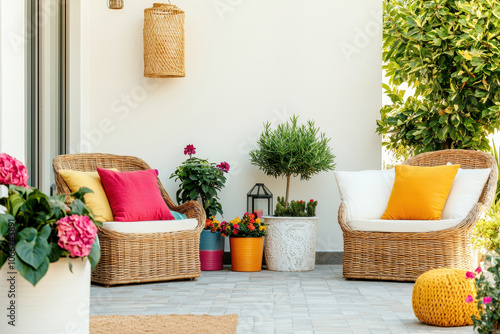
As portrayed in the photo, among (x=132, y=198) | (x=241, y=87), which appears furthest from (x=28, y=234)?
(x=241, y=87)

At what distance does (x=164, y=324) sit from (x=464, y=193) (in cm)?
254

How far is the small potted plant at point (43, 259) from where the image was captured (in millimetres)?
2137

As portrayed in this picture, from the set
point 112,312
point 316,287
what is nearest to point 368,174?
point 316,287

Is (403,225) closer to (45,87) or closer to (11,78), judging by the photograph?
(11,78)

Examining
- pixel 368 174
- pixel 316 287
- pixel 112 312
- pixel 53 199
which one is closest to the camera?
pixel 53 199

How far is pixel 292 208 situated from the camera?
5191mm

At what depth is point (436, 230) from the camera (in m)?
4.48

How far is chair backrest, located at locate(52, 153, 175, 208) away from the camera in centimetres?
493

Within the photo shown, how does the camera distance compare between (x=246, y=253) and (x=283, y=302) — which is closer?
(x=283, y=302)

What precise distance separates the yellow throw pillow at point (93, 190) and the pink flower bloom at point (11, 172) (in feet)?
7.26

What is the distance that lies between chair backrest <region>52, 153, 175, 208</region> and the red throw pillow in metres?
0.32

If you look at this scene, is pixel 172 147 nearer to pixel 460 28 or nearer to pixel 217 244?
pixel 217 244

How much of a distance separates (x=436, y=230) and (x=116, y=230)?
2123mm

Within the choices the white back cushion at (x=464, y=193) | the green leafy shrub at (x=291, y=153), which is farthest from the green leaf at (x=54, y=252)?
the white back cushion at (x=464, y=193)
